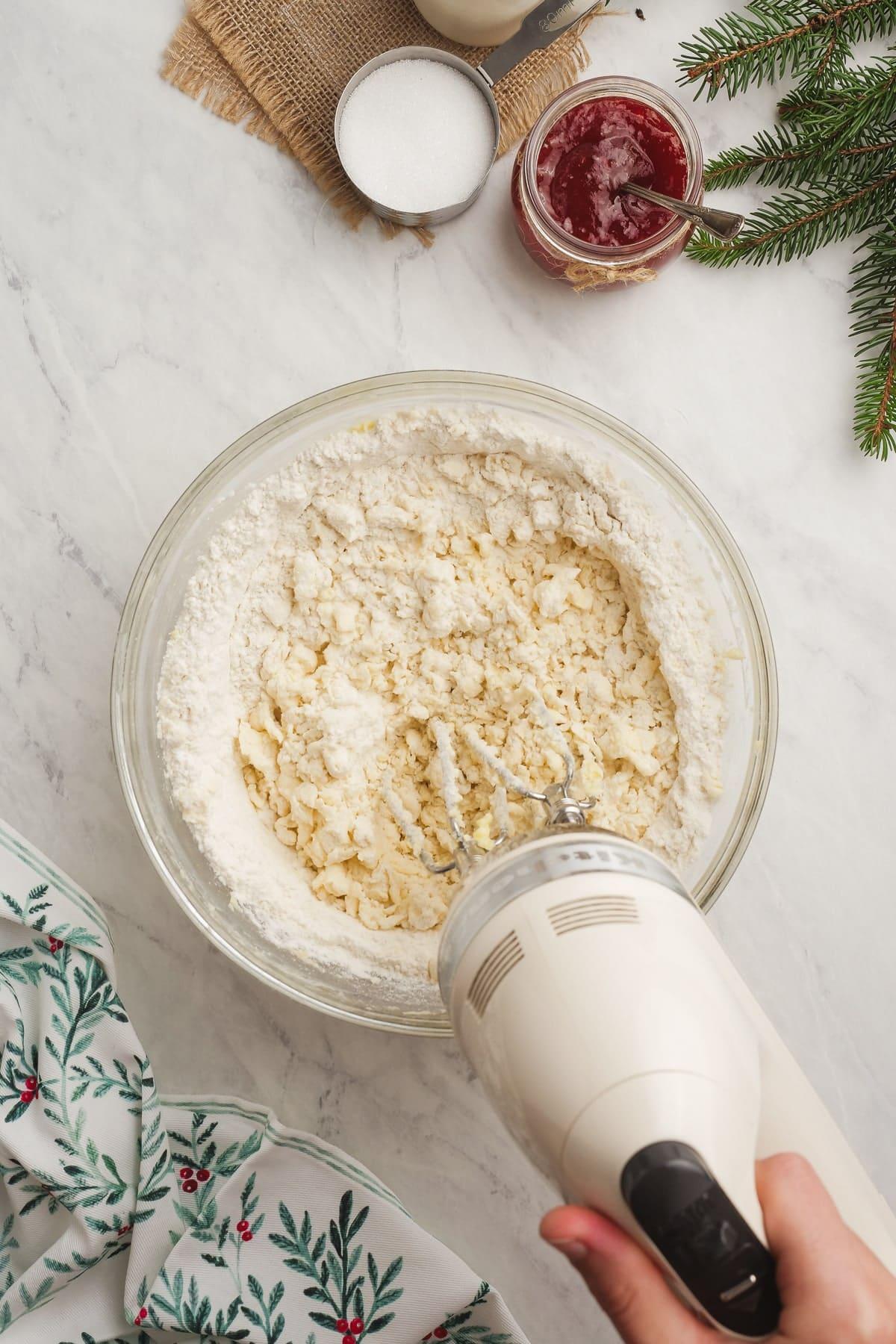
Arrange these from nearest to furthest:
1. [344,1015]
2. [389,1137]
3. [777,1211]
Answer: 1. [777,1211]
2. [344,1015]
3. [389,1137]

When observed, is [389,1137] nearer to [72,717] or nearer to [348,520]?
[72,717]

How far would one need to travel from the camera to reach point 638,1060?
2.39 feet

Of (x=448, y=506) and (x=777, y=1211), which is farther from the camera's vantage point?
(x=448, y=506)

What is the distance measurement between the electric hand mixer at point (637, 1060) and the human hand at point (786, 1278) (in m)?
0.02

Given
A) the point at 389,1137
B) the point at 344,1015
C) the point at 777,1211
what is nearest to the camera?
the point at 777,1211

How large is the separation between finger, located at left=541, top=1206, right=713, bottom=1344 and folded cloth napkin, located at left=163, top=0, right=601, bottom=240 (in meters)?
1.22

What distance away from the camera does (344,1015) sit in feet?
3.86

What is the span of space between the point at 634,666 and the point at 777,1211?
2.09 feet

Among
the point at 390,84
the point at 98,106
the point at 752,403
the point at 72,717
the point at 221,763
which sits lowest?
the point at 752,403

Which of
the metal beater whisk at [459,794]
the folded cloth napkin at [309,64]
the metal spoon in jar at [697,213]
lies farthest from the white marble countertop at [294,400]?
the metal beater whisk at [459,794]

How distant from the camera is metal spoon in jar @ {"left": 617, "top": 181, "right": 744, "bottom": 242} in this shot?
1.18 metres

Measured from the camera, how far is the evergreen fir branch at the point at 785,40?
1270 millimetres

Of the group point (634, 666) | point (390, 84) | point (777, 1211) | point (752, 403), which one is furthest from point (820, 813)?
point (390, 84)

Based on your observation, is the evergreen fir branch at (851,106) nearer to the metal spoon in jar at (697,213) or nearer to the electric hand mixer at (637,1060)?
the metal spoon in jar at (697,213)
